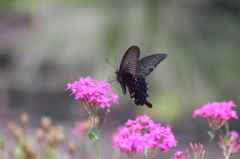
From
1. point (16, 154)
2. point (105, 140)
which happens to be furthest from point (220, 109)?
point (105, 140)

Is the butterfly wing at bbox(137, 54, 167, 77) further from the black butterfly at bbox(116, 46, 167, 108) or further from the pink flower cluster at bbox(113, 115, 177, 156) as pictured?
the pink flower cluster at bbox(113, 115, 177, 156)

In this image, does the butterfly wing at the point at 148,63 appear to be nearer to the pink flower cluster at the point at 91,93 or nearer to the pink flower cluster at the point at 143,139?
the pink flower cluster at the point at 91,93

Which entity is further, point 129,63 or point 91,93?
point 129,63

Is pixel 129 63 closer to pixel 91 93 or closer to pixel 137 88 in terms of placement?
pixel 137 88

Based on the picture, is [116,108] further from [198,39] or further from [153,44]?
[198,39]

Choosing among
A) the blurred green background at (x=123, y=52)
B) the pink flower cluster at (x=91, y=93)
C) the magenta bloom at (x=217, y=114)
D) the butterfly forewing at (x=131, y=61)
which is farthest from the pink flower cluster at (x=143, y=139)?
the blurred green background at (x=123, y=52)

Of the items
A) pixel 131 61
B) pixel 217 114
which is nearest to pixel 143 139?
pixel 217 114
